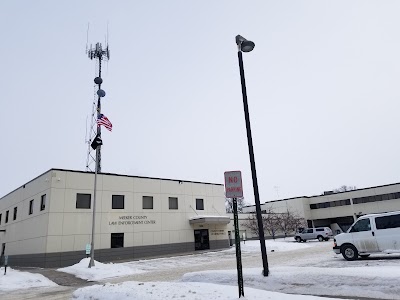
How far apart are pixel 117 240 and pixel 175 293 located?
76.2 ft

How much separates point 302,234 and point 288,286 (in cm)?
3967

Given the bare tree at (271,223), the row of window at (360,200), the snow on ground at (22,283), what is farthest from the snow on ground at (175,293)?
the row of window at (360,200)

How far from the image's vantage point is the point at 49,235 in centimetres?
2638

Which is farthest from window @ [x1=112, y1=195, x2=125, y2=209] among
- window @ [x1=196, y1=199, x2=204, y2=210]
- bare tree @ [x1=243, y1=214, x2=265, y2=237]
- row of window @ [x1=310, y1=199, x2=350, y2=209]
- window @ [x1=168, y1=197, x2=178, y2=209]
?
row of window @ [x1=310, y1=199, x2=350, y2=209]

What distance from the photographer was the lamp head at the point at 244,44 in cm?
1108

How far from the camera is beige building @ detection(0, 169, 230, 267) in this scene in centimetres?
2734

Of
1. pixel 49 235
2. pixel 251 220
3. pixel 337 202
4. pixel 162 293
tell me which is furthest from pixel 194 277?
pixel 337 202

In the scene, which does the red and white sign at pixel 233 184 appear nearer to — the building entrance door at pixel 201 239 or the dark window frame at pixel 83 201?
the dark window frame at pixel 83 201

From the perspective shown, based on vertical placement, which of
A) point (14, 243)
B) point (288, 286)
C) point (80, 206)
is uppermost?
point (80, 206)

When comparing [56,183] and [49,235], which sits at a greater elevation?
[56,183]

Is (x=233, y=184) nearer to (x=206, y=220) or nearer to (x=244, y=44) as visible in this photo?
(x=244, y=44)

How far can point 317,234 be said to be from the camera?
45.0 metres

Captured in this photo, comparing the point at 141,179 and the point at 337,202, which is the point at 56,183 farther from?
the point at 337,202

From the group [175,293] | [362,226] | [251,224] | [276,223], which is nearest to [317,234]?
[276,223]
